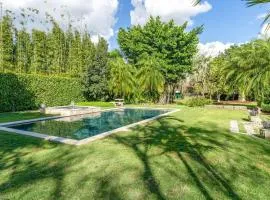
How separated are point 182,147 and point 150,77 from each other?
2012cm

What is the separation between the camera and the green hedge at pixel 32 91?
18.1 m

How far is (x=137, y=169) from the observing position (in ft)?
17.9

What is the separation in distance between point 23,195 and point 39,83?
1807 cm

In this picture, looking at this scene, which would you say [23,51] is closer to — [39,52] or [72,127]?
[39,52]

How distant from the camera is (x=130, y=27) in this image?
33.6 meters

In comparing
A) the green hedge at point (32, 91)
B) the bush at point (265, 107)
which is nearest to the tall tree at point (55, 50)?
the green hedge at point (32, 91)

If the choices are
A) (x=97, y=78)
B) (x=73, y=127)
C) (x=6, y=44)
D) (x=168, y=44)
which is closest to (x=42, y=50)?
(x=6, y=44)

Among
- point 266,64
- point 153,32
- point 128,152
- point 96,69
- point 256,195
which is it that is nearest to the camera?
point 256,195

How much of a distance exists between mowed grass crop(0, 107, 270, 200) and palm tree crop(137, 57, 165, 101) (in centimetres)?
1897

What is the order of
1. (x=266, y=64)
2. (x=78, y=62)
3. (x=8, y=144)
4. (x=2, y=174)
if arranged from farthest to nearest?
(x=78, y=62) < (x=266, y=64) < (x=8, y=144) < (x=2, y=174)

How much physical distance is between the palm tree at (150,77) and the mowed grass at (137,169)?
1897 centimetres

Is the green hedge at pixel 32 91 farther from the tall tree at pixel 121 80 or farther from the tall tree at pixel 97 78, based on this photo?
the tall tree at pixel 121 80

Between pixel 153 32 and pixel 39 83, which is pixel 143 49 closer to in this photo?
pixel 153 32

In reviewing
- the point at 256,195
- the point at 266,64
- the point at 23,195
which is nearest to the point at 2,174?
the point at 23,195
